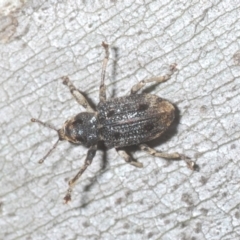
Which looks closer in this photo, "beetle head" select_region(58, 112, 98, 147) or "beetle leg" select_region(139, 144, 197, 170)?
"beetle leg" select_region(139, 144, 197, 170)

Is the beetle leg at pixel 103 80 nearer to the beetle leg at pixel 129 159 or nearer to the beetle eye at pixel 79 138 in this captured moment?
the beetle eye at pixel 79 138

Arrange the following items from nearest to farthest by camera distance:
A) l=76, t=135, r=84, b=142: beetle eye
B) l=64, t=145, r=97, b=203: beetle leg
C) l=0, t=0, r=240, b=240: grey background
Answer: l=0, t=0, r=240, b=240: grey background → l=64, t=145, r=97, b=203: beetle leg → l=76, t=135, r=84, b=142: beetle eye

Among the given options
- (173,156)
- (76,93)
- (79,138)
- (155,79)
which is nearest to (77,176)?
(79,138)

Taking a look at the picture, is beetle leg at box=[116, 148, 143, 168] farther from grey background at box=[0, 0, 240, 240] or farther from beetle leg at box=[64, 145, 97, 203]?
beetle leg at box=[64, 145, 97, 203]

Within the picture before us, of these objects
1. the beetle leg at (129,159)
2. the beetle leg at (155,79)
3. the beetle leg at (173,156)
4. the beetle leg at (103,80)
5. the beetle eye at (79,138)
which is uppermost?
the beetle leg at (103,80)

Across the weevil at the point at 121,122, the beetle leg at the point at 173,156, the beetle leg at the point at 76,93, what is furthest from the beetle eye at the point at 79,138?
the beetle leg at the point at 173,156

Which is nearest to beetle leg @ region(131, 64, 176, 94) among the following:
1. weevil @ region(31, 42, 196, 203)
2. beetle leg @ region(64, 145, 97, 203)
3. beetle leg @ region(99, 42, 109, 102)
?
weevil @ region(31, 42, 196, 203)

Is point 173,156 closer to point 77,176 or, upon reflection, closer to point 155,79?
point 155,79
